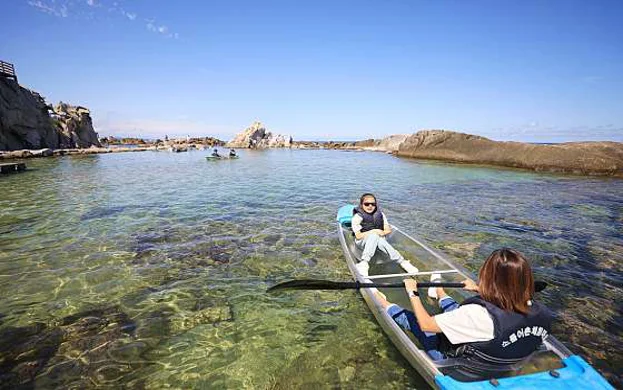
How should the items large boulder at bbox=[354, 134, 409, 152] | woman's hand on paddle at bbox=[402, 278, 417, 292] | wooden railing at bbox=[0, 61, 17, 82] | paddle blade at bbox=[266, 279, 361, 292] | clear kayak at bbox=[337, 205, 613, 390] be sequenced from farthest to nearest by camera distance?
large boulder at bbox=[354, 134, 409, 152]
wooden railing at bbox=[0, 61, 17, 82]
paddle blade at bbox=[266, 279, 361, 292]
woman's hand on paddle at bbox=[402, 278, 417, 292]
clear kayak at bbox=[337, 205, 613, 390]

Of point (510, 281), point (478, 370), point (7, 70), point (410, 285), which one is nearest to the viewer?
point (510, 281)

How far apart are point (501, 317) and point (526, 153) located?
3607 cm

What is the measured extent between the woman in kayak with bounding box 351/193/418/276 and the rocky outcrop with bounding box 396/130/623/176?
3006 centimetres

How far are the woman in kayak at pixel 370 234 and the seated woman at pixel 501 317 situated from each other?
3401mm

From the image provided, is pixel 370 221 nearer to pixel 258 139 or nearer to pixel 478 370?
pixel 478 370

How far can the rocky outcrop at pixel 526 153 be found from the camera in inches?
1064

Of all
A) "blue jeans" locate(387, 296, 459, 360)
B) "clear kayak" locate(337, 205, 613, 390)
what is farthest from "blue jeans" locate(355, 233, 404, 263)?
"clear kayak" locate(337, 205, 613, 390)

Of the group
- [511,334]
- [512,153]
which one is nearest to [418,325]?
[511,334]

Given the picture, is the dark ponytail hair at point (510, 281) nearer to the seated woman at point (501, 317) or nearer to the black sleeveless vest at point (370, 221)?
the seated woman at point (501, 317)

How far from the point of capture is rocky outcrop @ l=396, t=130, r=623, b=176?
2702 centimetres

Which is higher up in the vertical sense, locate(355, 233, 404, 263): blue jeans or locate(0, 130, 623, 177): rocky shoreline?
locate(0, 130, 623, 177): rocky shoreline

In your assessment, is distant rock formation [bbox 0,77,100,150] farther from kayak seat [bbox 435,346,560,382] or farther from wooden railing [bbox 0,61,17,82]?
kayak seat [bbox 435,346,560,382]

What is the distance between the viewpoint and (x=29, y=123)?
1918 inches

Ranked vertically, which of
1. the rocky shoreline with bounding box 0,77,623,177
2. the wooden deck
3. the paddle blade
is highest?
the rocky shoreline with bounding box 0,77,623,177
